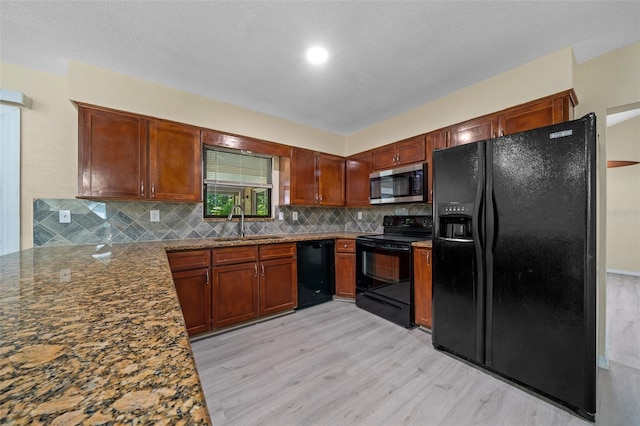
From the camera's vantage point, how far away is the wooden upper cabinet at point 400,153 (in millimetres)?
2994

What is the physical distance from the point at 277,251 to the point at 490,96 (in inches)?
104

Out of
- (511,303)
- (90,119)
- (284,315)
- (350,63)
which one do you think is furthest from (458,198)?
(90,119)

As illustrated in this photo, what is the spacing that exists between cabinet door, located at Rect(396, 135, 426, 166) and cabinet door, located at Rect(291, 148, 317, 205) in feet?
3.81

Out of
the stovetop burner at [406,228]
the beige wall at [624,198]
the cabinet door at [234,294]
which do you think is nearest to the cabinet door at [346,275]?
the stovetop burner at [406,228]

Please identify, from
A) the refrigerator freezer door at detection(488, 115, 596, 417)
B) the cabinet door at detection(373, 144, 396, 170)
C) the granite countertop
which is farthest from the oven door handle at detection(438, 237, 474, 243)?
the granite countertop

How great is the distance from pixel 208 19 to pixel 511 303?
280 centimetres

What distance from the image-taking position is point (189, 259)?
237cm

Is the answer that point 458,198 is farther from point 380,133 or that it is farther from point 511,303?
point 380,133

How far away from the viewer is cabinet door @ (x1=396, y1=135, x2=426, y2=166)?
2977 millimetres

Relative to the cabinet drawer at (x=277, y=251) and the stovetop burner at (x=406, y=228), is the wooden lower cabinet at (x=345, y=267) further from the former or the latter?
the cabinet drawer at (x=277, y=251)

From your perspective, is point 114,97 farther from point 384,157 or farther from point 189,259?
point 384,157

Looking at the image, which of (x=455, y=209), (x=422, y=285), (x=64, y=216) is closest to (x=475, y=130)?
(x=455, y=209)

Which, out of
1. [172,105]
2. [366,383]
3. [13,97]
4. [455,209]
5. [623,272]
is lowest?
[366,383]

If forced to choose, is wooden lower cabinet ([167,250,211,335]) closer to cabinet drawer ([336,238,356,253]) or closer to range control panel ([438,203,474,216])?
cabinet drawer ([336,238,356,253])
